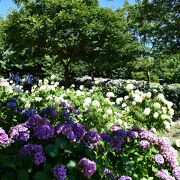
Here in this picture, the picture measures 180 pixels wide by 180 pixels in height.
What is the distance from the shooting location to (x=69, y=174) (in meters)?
2.80

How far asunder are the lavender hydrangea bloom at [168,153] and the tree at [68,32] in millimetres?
13548

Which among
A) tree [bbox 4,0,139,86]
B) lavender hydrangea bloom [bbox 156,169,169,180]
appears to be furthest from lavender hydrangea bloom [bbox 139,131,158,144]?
tree [bbox 4,0,139,86]

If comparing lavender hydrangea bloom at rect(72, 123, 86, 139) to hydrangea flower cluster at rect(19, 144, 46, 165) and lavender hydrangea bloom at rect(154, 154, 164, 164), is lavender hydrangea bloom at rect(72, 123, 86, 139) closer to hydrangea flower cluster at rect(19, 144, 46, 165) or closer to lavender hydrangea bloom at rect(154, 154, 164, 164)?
hydrangea flower cluster at rect(19, 144, 46, 165)

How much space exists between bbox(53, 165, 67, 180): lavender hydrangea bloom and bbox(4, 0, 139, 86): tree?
47.2 feet

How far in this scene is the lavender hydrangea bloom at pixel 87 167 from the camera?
9.10 feet

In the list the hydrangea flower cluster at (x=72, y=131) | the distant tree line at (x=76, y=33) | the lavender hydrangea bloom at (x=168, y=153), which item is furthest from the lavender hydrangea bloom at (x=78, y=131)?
the distant tree line at (x=76, y=33)

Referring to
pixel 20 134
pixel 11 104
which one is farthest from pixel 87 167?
pixel 11 104

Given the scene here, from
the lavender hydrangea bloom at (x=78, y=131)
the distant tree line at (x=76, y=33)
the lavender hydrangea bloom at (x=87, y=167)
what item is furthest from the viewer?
the distant tree line at (x=76, y=33)

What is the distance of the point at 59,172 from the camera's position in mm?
2666

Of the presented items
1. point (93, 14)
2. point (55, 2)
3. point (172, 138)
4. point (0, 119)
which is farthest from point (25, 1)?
point (0, 119)

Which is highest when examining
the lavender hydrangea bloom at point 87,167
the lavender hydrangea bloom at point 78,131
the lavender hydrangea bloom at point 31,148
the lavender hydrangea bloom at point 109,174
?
the lavender hydrangea bloom at point 78,131

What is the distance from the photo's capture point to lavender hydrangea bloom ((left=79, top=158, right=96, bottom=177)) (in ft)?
9.10

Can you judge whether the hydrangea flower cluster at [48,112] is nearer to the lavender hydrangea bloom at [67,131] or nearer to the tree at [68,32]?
the lavender hydrangea bloom at [67,131]

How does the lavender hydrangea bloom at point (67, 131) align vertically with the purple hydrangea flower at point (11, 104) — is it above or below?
below
